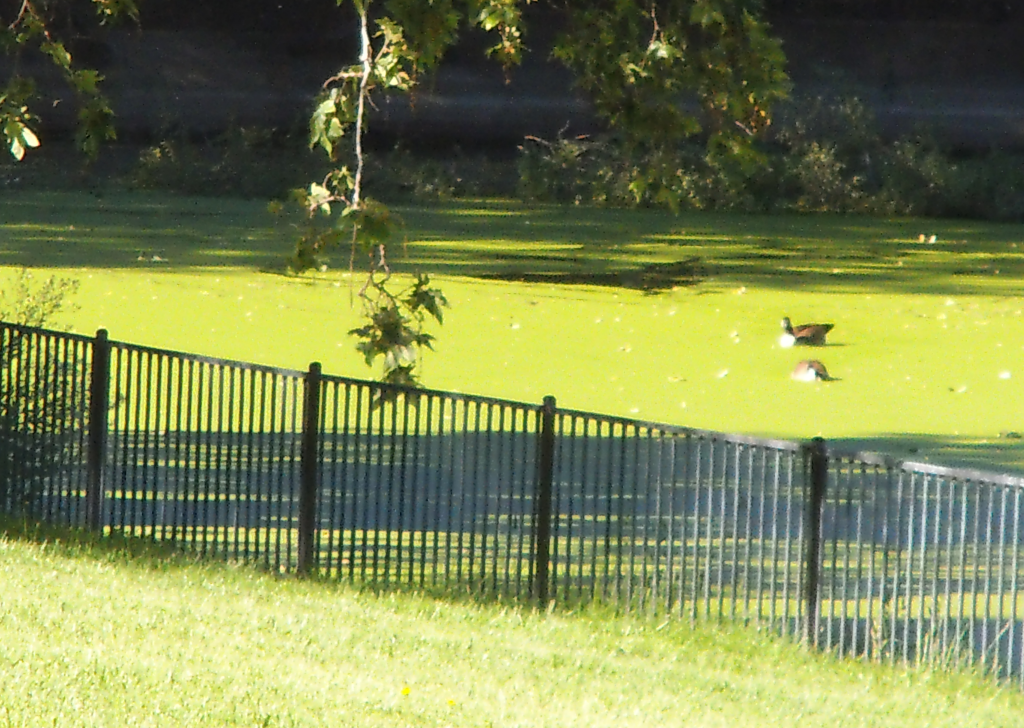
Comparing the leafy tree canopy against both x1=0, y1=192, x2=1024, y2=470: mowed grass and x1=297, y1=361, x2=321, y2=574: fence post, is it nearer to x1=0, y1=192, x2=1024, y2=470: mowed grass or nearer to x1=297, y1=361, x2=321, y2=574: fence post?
x1=297, y1=361, x2=321, y2=574: fence post

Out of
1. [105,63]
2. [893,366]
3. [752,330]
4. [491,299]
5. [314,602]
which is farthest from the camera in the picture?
[105,63]

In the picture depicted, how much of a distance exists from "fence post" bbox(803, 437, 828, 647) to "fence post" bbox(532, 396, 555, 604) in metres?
1.11

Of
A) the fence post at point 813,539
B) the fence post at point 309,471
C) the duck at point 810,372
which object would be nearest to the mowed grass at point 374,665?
the fence post at point 813,539

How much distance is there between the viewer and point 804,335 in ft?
54.0

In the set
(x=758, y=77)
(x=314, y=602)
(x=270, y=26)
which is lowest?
(x=314, y=602)

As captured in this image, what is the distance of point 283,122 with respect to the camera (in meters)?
29.4

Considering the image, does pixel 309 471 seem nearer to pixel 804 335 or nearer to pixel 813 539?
pixel 813 539

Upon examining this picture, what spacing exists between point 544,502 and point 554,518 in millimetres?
163

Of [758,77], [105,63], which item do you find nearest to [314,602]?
[758,77]

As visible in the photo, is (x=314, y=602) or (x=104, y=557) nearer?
(x=314, y=602)

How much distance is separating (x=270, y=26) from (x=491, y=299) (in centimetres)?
1339

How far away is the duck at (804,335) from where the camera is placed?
1645 cm

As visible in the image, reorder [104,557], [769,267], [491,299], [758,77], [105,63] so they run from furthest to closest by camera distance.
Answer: [105,63] → [769,267] → [491,299] → [758,77] → [104,557]

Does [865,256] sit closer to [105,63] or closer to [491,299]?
[491,299]
